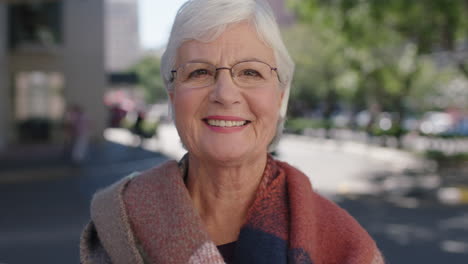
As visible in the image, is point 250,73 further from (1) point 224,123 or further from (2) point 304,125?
(2) point 304,125

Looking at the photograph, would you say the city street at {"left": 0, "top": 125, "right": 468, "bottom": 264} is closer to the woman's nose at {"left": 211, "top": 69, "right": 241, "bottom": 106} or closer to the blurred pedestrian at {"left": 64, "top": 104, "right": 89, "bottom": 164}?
the blurred pedestrian at {"left": 64, "top": 104, "right": 89, "bottom": 164}

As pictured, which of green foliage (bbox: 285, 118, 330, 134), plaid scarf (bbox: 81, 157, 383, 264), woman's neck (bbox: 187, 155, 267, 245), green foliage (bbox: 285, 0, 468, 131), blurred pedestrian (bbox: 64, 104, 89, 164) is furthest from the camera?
green foliage (bbox: 285, 118, 330, 134)

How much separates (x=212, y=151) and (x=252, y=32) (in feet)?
1.16

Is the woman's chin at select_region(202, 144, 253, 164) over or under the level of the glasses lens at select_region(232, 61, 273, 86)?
under

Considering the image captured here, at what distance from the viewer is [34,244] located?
7.18 meters

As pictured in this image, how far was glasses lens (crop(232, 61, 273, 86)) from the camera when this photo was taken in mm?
1491

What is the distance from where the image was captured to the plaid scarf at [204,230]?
141 cm

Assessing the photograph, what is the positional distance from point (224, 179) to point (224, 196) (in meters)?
0.06

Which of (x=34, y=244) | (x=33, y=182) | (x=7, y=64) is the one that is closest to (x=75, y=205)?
(x=34, y=244)

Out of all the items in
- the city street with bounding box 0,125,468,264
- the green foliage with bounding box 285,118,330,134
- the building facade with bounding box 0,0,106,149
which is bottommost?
the green foliage with bounding box 285,118,330,134

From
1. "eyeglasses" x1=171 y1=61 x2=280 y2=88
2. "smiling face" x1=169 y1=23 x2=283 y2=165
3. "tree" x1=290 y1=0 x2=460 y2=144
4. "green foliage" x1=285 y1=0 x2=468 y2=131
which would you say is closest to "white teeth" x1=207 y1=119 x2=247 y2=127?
"smiling face" x1=169 y1=23 x2=283 y2=165

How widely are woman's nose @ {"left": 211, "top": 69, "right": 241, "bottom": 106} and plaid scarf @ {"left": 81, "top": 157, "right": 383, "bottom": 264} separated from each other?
277 mm

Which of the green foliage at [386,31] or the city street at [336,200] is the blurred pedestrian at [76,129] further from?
the green foliage at [386,31]

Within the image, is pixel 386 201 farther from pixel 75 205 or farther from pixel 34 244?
pixel 34 244
